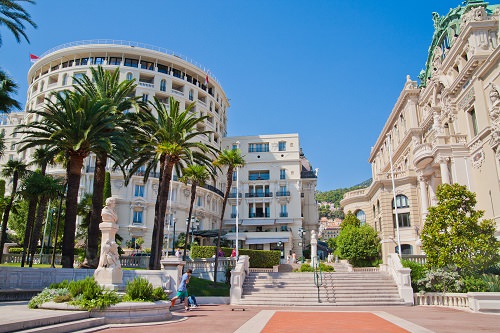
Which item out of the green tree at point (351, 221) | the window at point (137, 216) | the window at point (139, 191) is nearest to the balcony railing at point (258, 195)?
the green tree at point (351, 221)

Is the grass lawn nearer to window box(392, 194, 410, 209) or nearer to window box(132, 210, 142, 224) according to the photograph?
window box(392, 194, 410, 209)

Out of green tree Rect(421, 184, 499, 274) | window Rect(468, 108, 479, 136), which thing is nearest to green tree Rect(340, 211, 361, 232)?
window Rect(468, 108, 479, 136)

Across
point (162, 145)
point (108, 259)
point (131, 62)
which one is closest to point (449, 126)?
point (162, 145)

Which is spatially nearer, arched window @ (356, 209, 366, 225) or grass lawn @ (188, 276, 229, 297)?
grass lawn @ (188, 276, 229, 297)

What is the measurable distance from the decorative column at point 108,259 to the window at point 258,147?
174ft

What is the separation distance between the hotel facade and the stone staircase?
23470 mm

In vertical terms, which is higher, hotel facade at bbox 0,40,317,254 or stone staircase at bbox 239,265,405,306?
hotel facade at bbox 0,40,317,254

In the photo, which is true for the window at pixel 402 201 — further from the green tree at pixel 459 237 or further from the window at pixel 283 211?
the window at pixel 283 211

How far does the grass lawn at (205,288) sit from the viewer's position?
23.9 m

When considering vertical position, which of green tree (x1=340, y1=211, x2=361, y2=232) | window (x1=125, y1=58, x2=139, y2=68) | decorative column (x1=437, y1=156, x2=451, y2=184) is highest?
window (x1=125, y1=58, x2=139, y2=68)

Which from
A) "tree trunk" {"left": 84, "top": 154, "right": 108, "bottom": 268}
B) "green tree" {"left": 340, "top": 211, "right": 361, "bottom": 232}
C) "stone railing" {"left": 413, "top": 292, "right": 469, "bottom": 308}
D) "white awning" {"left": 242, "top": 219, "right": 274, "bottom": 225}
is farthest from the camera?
"white awning" {"left": 242, "top": 219, "right": 274, "bottom": 225}

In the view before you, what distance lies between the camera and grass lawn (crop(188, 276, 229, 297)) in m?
23.9

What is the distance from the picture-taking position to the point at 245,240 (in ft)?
190

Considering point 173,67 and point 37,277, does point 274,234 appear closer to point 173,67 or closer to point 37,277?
point 173,67
